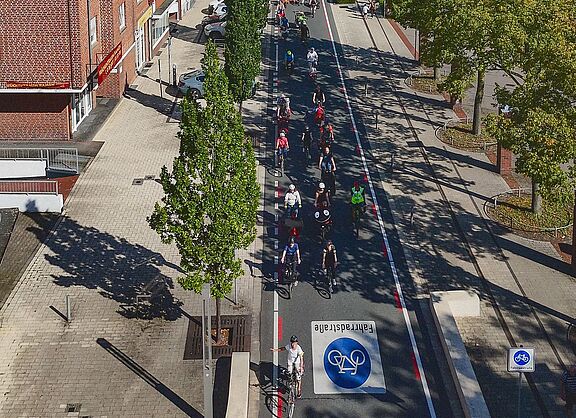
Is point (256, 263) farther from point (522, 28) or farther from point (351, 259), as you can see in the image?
point (522, 28)

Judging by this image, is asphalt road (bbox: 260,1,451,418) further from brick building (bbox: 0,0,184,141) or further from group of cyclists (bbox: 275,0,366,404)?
brick building (bbox: 0,0,184,141)

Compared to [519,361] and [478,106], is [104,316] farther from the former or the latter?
[478,106]

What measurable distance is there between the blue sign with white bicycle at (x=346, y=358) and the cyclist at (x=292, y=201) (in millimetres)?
6580

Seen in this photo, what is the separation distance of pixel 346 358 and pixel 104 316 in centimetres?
679

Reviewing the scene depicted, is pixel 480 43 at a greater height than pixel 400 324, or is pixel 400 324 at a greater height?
pixel 480 43

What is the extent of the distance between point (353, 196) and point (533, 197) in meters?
6.44

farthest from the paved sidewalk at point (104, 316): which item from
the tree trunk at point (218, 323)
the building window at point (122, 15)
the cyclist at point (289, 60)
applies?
the cyclist at point (289, 60)

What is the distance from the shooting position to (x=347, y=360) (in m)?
21.5

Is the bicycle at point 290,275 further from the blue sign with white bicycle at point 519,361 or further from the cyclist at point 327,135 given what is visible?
the cyclist at point 327,135

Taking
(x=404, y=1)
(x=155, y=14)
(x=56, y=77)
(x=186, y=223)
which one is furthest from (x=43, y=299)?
(x=155, y=14)

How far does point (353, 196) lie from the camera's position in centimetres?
2852

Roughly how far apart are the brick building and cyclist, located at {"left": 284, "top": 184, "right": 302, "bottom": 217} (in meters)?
11.6

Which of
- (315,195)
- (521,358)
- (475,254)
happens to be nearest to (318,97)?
(315,195)

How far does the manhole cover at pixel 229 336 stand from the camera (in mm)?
21920
